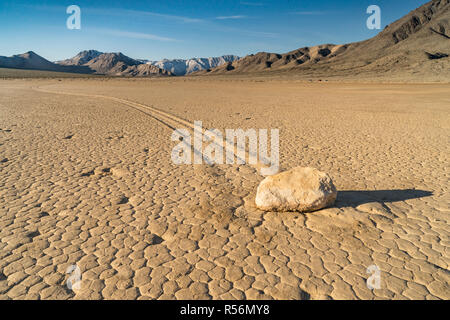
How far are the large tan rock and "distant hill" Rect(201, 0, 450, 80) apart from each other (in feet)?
131

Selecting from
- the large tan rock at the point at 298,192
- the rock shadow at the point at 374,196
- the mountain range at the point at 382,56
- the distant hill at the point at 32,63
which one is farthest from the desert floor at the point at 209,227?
the distant hill at the point at 32,63

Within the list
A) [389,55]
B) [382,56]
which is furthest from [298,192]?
[382,56]

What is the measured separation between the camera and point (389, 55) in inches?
2564

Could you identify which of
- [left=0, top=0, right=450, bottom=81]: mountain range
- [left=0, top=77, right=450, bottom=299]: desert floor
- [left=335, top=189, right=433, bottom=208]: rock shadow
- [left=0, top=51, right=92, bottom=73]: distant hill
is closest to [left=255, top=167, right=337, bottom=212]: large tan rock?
[left=0, top=77, right=450, bottom=299]: desert floor

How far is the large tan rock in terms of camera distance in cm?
420

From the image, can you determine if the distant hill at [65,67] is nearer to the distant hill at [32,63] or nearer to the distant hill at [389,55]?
the distant hill at [32,63]

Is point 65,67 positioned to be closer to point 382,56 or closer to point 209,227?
point 382,56

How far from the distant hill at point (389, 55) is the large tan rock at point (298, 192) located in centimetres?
3979

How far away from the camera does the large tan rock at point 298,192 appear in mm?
4203

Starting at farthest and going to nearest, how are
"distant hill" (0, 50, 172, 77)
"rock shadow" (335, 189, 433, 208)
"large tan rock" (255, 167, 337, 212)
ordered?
"distant hill" (0, 50, 172, 77) < "rock shadow" (335, 189, 433, 208) < "large tan rock" (255, 167, 337, 212)

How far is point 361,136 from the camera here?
30.5 feet

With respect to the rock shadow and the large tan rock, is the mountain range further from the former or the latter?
the large tan rock

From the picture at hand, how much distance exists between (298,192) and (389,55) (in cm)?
7289

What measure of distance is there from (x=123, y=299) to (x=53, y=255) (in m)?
1.15
